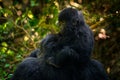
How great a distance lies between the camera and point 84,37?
2641 millimetres

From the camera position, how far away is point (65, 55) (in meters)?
2.54

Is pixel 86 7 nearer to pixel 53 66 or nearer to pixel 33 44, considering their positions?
pixel 33 44

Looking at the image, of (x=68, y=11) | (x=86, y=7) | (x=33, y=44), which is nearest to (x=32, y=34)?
(x=33, y=44)

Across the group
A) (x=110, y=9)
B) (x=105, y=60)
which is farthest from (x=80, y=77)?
(x=110, y=9)

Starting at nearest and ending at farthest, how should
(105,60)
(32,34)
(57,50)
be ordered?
(57,50)
(105,60)
(32,34)

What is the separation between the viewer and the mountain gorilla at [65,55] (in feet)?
8.46

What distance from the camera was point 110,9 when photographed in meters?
3.83

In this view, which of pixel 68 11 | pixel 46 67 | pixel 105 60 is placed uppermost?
pixel 68 11

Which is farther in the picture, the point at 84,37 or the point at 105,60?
the point at 105,60

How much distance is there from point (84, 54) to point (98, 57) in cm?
110

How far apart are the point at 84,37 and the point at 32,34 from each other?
54.2 inches

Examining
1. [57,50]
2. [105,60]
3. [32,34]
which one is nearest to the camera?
[57,50]

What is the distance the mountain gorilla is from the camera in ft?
8.46

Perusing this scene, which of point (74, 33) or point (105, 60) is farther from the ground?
point (74, 33)
